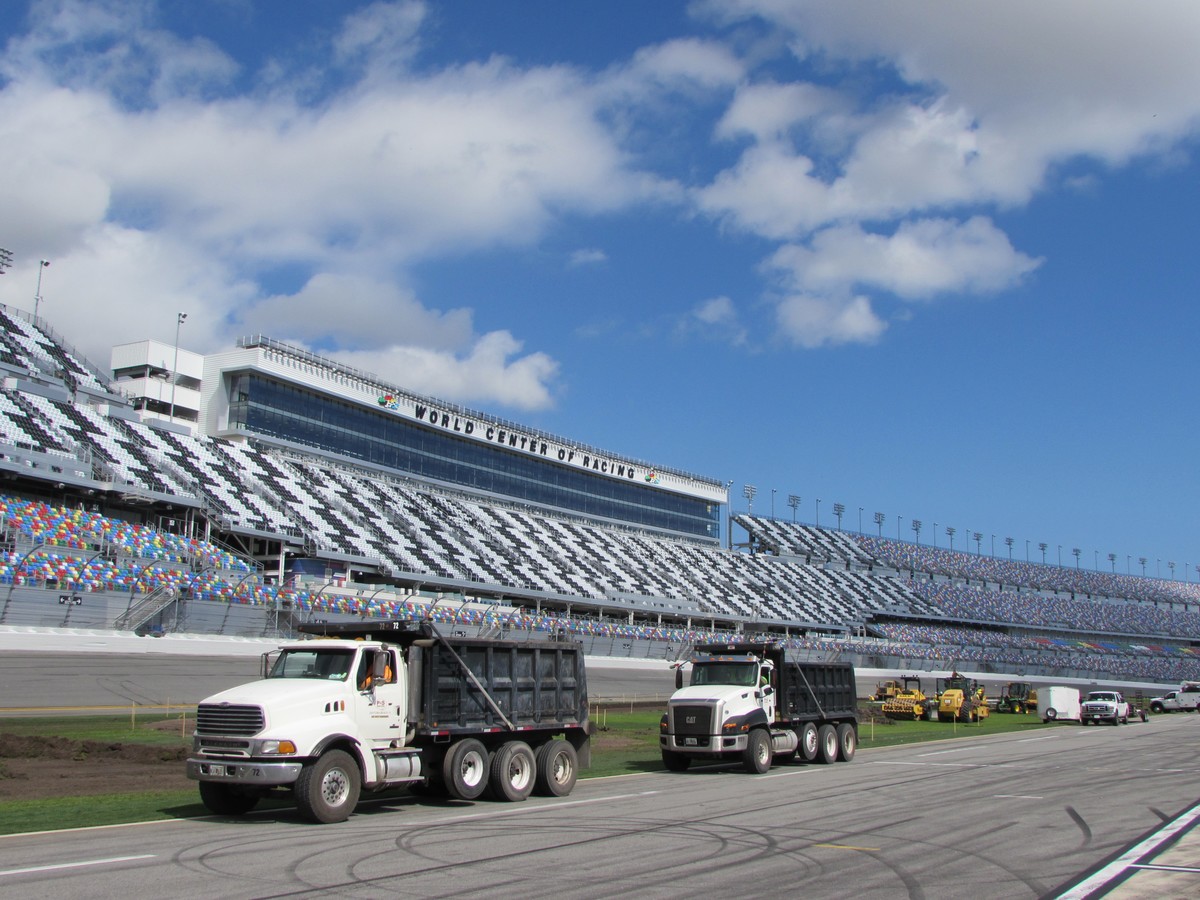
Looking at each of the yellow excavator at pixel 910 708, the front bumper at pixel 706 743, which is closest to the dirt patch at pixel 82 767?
the front bumper at pixel 706 743

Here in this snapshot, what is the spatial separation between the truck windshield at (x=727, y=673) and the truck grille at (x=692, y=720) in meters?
1.29

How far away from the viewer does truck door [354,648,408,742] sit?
15.2m

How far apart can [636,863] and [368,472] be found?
69.2 m

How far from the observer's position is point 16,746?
21.6 meters

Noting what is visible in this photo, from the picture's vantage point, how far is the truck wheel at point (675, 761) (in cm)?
2300

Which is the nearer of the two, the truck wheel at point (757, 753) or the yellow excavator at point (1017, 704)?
the truck wheel at point (757, 753)

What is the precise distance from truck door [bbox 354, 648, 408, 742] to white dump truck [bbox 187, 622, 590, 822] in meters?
0.02

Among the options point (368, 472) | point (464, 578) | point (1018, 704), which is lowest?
point (1018, 704)

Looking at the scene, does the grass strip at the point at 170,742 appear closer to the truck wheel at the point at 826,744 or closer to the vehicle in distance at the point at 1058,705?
the vehicle in distance at the point at 1058,705

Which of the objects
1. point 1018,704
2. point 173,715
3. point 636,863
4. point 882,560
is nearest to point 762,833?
point 636,863

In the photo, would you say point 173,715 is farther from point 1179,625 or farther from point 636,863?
point 1179,625

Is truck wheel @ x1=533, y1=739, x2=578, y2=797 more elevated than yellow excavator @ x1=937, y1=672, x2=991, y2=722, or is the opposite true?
truck wheel @ x1=533, y1=739, x2=578, y2=797

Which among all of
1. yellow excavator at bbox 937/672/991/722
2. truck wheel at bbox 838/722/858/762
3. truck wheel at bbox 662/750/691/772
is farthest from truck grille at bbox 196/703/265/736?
yellow excavator at bbox 937/672/991/722

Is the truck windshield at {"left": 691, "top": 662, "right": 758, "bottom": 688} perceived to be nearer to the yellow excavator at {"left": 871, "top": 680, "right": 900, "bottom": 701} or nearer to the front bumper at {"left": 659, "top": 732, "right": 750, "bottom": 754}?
the front bumper at {"left": 659, "top": 732, "right": 750, "bottom": 754}
